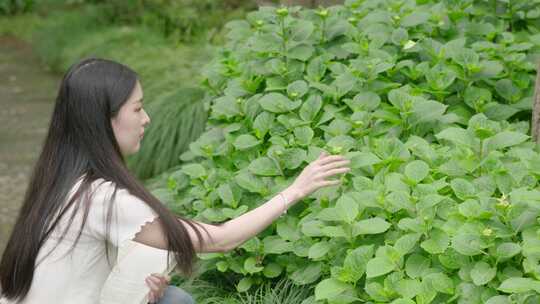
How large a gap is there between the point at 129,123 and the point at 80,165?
8.5 inches

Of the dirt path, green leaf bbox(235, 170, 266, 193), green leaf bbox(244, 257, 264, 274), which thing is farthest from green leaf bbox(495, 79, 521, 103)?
the dirt path

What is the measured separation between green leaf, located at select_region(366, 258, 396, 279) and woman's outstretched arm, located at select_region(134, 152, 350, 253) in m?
0.34

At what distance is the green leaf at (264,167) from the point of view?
14.3 ft

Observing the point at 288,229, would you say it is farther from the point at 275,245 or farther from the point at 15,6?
the point at 15,6

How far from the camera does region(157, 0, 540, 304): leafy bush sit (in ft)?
11.2

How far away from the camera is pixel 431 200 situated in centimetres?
357

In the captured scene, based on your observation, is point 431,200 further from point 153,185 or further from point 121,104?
point 153,185

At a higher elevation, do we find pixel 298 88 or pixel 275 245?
pixel 298 88

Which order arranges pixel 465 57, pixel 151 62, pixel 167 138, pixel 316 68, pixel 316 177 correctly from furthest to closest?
pixel 151 62
pixel 167 138
pixel 316 68
pixel 465 57
pixel 316 177

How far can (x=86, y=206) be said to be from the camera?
10.6 feet

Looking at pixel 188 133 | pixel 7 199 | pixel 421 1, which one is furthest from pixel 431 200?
pixel 7 199

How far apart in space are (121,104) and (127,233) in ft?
1.42

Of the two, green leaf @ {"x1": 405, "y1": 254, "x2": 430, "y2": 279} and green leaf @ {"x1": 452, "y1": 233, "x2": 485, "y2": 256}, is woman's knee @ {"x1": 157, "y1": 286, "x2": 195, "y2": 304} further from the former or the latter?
green leaf @ {"x1": 452, "y1": 233, "x2": 485, "y2": 256}

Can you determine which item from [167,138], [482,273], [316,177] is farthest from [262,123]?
[167,138]
